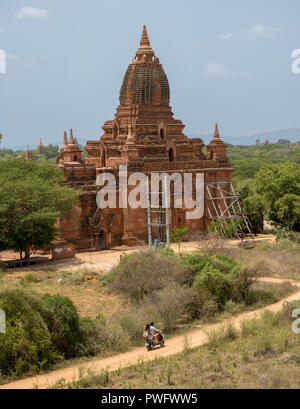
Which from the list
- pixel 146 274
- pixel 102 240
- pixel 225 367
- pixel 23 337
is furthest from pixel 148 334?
pixel 102 240

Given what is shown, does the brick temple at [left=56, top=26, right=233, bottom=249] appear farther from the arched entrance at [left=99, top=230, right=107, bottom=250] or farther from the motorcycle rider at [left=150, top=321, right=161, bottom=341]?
the motorcycle rider at [left=150, top=321, right=161, bottom=341]

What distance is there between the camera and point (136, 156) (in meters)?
37.9

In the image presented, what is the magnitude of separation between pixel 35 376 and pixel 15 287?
3.11 metres

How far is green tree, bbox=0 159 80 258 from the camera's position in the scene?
102 ft

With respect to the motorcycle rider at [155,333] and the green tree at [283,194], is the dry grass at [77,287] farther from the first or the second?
the green tree at [283,194]

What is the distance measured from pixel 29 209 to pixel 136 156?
8511 mm

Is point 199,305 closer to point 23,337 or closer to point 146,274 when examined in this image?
point 146,274

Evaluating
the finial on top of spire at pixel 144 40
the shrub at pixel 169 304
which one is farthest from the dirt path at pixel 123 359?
the finial on top of spire at pixel 144 40

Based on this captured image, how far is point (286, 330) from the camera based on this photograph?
20000 millimetres

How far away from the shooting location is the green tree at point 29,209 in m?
31.1

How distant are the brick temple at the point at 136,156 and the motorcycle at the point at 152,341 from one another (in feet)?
53.9
